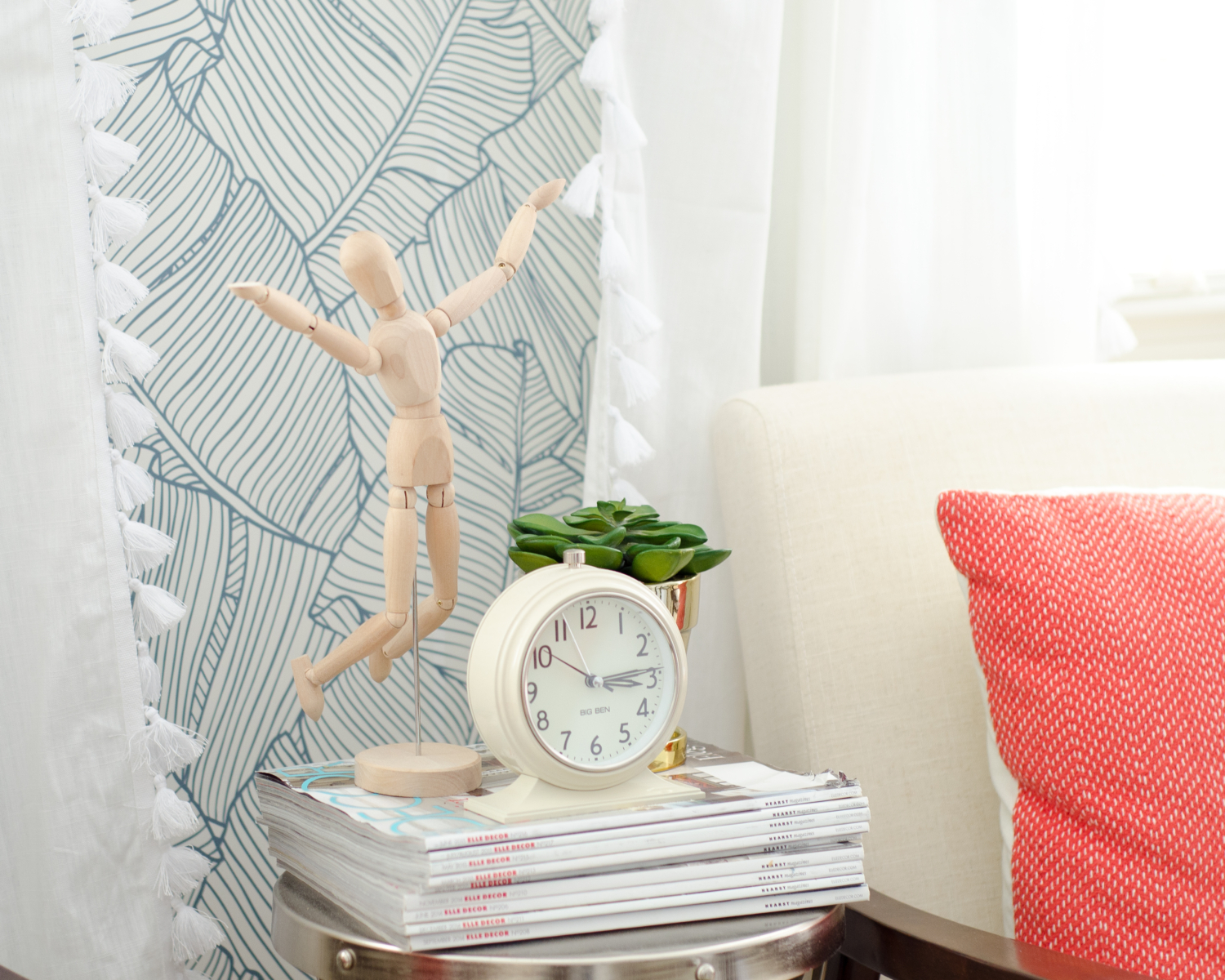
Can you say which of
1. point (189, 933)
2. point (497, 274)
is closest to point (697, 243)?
point (497, 274)

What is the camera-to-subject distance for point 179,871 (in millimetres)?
815

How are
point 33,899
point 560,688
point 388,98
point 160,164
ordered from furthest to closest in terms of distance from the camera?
1. point 388,98
2. point 160,164
3. point 33,899
4. point 560,688

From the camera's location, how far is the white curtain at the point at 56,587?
756mm

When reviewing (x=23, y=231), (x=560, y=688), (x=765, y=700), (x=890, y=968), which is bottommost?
(x=890, y=968)

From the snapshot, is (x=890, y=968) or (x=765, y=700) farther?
(x=765, y=700)

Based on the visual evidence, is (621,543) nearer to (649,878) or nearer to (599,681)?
(599,681)

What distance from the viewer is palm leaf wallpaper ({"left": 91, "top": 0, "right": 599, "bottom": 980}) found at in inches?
35.4

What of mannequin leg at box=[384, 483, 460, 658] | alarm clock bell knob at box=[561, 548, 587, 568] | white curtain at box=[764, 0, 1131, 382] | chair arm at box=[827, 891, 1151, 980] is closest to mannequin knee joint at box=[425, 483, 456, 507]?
mannequin leg at box=[384, 483, 460, 658]

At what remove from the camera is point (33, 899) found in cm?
78

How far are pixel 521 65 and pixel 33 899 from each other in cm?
85

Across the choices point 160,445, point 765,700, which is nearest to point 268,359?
point 160,445

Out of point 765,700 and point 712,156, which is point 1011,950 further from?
point 712,156

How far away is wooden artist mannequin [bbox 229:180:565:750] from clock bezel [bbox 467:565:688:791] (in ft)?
0.26

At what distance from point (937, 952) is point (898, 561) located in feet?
1.13
